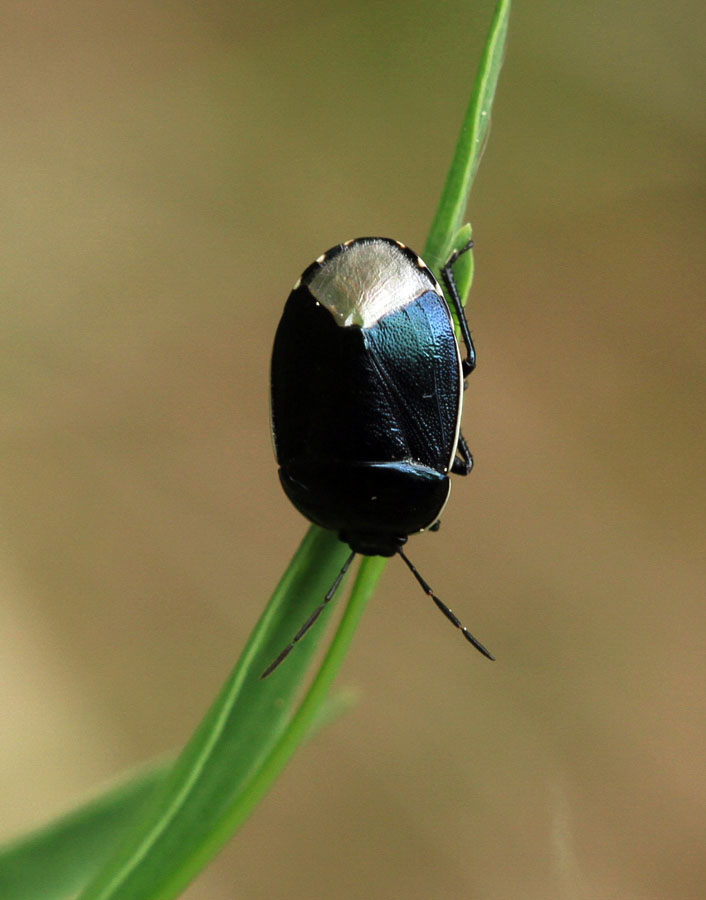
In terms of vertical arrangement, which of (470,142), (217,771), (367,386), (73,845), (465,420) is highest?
(470,142)

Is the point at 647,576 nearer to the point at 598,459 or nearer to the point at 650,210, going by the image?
the point at 598,459

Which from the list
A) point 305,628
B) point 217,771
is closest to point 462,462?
point 305,628

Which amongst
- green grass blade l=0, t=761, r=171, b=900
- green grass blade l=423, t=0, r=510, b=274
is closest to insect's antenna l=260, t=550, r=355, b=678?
green grass blade l=0, t=761, r=171, b=900

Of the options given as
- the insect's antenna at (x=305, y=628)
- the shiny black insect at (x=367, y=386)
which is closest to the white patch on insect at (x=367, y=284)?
the shiny black insect at (x=367, y=386)

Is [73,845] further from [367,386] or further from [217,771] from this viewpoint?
[367,386]

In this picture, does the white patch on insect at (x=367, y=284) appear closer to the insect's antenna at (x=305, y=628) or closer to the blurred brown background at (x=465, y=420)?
the insect's antenna at (x=305, y=628)

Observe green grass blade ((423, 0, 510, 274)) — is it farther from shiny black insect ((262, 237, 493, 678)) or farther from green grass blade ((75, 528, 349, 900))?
green grass blade ((75, 528, 349, 900))

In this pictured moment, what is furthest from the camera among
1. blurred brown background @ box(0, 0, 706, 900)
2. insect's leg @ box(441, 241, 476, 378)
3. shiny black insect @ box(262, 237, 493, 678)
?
blurred brown background @ box(0, 0, 706, 900)
